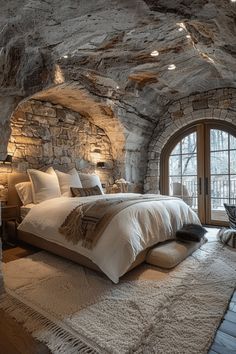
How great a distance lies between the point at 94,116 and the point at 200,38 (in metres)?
2.81

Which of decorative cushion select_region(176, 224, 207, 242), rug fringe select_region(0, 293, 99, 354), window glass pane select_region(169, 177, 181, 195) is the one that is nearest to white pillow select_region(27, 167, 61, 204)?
rug fringe select_region(0, 293, 99, 354)

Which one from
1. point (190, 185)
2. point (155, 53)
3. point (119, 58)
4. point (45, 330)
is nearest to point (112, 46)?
point (119, 58)

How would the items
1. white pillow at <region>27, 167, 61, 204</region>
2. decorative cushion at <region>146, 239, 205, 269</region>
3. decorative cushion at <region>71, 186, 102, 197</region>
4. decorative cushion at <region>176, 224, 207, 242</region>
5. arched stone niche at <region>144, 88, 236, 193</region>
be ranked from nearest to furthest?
1. decorative cushion at <region>146, 239, 205, 269</region>
2. decorative cushion at <region>176, 224, 207, 242</region>
3. white pillow at <region>27, 167, 61, 204</region>
4. decorative cushion at <region>71, 186, 102, 197</region>
5. arched stone niche at <region>144, 88, 236, 193</region>

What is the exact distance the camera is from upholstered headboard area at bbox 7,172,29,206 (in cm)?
365

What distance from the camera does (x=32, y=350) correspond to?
140 centimetres

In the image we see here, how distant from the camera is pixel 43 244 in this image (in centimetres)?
303

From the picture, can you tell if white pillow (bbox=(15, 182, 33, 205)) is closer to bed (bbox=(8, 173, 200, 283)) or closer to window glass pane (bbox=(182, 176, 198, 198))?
bed (bbox=(8, 173, 200, 283))

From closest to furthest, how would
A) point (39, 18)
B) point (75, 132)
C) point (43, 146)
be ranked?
1. point (39, 18)
2. point (43, 146)
3. point (75, 132)

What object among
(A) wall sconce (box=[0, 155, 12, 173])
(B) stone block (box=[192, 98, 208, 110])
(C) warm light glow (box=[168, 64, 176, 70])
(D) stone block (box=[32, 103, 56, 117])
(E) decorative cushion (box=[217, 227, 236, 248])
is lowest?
(E) decorative cushion (box=[217, 227, 236, 248])

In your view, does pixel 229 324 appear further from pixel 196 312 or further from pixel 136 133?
pixel 136 133

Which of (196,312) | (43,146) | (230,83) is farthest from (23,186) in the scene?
(230,83)

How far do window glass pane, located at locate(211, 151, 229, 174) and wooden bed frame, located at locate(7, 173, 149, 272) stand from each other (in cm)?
300

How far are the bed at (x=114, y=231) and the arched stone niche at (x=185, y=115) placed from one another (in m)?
2.19

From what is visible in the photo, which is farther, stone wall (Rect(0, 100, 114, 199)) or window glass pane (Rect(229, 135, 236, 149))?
window glass pane (Rect(229, 135, 236, 149))
